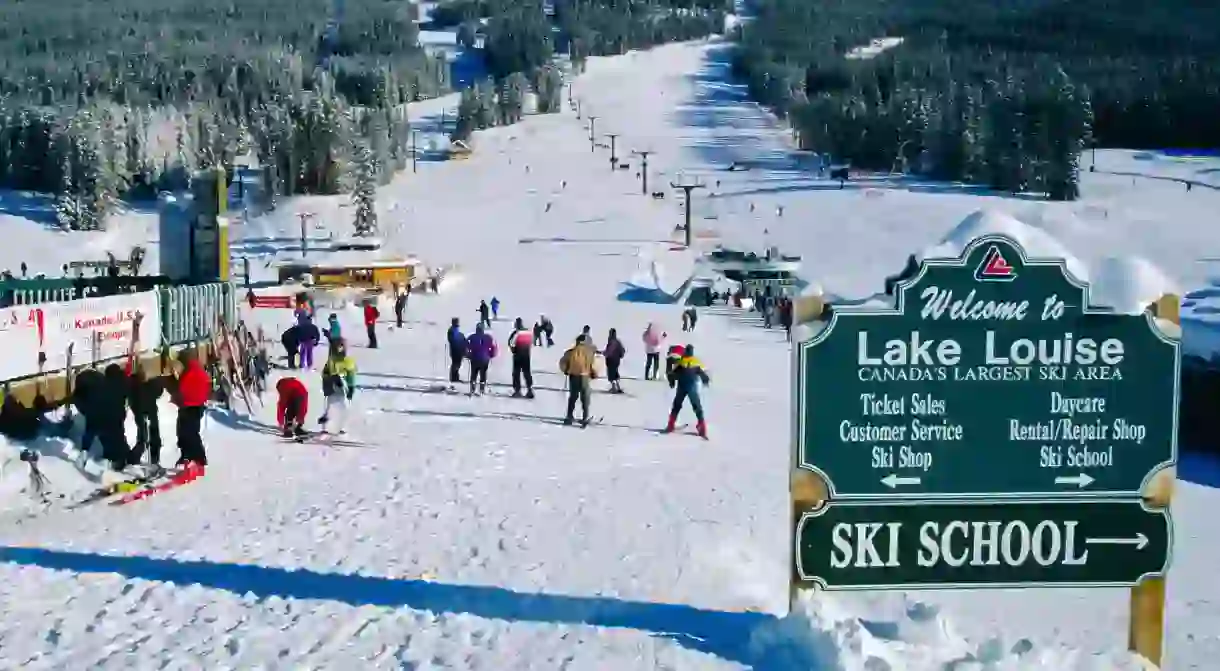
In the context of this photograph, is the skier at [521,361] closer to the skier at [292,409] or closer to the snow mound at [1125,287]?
the skier at [292,409]

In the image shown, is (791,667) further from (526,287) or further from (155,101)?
(155,101)

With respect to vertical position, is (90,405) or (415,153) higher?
(415,153)

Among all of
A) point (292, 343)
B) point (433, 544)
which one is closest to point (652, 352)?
point (292, 343)

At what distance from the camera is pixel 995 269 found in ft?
20.3

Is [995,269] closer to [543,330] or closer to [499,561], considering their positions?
[499,561]

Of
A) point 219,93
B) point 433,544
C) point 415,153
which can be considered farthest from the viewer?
point 219,93

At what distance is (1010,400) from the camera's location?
641cm

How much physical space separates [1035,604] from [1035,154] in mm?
86084

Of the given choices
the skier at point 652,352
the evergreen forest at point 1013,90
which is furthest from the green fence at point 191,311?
the evergreen forest at point 1013,90

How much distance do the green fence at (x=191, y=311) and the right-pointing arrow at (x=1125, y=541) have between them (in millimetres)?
10962

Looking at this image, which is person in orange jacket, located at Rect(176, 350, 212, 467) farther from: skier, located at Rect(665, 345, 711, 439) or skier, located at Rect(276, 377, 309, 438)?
skier, located at Rect(665, 345, 711, 439)

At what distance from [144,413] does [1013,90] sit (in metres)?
102

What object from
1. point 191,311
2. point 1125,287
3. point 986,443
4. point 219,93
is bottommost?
point 986,443

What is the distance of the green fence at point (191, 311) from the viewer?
15.0 meters
